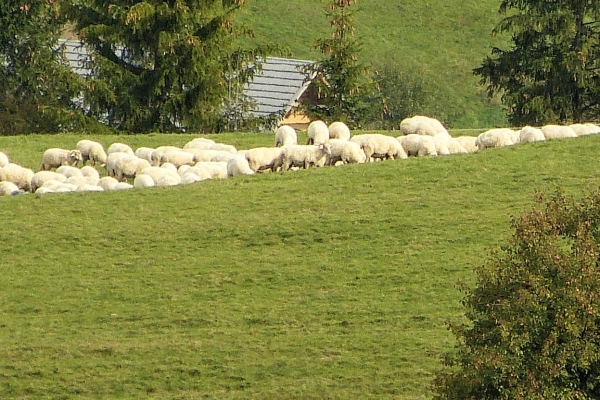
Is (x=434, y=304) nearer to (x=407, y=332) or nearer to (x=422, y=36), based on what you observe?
(x=407, y=332)

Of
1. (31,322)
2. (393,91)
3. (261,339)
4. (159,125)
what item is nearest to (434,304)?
(261,339)

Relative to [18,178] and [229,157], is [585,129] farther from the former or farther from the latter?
[18,178]

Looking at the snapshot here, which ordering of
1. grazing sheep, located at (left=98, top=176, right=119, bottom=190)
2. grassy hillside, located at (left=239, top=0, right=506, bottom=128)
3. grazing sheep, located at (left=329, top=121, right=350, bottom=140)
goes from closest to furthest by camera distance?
grazing sheep, located at (left=98, top=176, right=119, bottom=190)
grazing sheep, located at (left=329, top=121, right=350, bottom=140)
grassy hillside, located at (left=239, top=0, right=506, bottom=128)

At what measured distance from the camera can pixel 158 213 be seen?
1814 cm

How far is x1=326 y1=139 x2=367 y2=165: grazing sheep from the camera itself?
21.0m

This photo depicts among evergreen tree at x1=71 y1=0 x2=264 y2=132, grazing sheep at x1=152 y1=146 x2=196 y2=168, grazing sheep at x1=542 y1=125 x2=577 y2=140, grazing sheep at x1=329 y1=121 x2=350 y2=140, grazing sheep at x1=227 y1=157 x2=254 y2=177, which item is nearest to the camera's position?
grazing sheep at x1=227 y1=157 x2=254 y2=177

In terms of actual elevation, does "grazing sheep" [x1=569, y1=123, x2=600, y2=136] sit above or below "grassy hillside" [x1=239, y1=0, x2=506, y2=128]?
below

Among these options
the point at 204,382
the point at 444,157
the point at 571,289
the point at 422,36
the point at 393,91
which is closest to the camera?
the point at 571,289

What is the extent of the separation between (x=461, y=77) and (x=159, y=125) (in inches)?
1305

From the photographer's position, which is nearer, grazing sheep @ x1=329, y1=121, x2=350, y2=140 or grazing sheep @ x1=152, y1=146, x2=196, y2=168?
grazing sheep @ x1=152, y1=146, x2=196, y2=168

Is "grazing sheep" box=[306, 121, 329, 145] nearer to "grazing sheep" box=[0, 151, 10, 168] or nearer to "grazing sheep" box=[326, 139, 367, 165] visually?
"grazing sheep" box=[326, 139, 367, 165]

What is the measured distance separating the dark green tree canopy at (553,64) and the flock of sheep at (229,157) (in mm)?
13830

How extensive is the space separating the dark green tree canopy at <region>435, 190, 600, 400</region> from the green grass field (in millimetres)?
2928

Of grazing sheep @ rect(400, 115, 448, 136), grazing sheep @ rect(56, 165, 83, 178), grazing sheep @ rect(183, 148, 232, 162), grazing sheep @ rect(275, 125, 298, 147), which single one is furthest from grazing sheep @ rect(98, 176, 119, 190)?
grazing sheep @ rect(400, 115, 448, 136)
